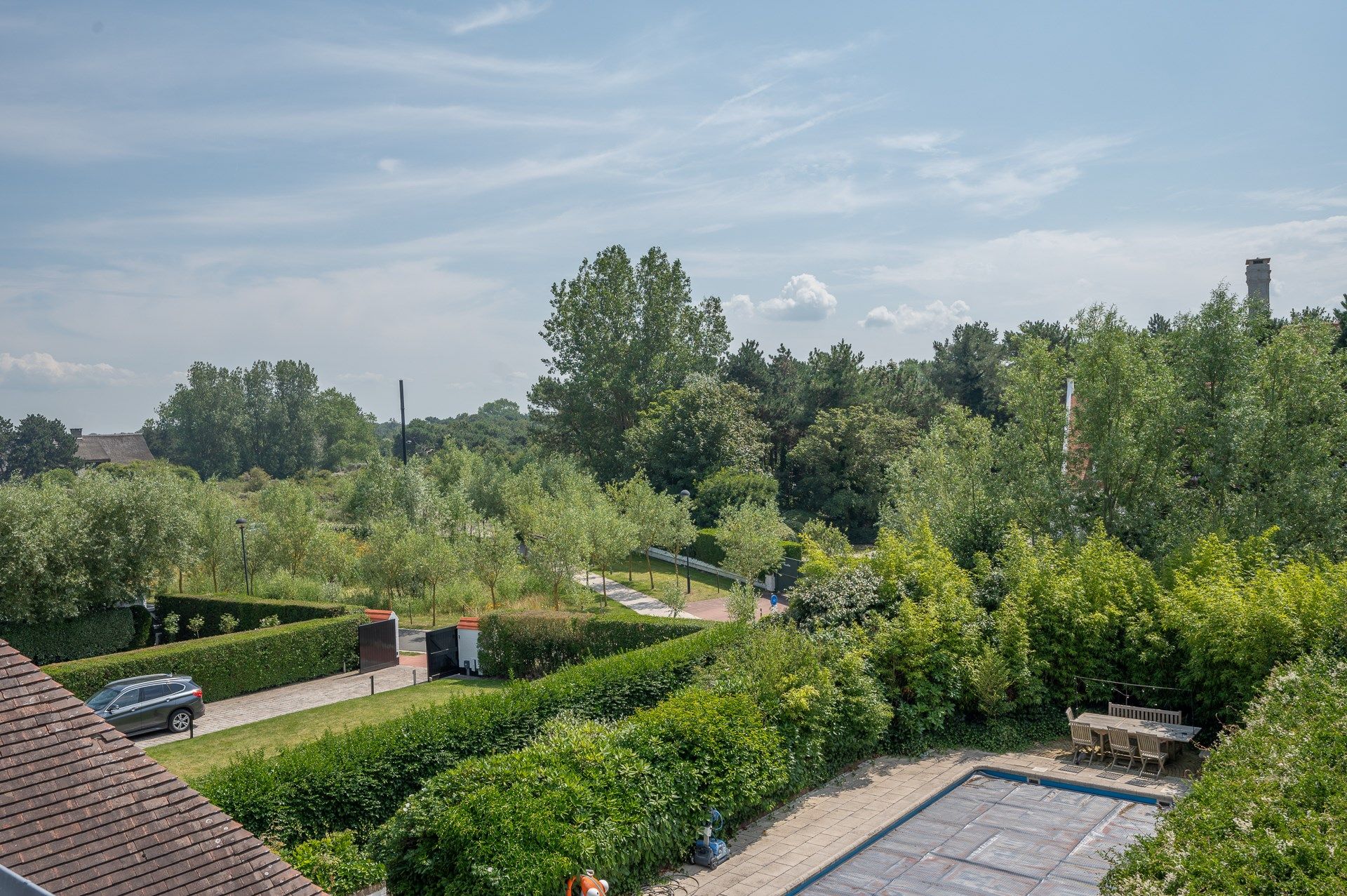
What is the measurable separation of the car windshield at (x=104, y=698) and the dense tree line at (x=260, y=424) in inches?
3125

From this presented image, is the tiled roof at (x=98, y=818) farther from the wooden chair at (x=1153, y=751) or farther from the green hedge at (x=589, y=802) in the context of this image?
the wooden chair at (x=1153, y=751)

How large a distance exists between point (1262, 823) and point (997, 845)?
469cm

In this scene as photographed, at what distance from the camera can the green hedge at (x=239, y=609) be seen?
1025 inches

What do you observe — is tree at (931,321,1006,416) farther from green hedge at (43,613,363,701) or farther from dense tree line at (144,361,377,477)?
dense tree line at (144,361,377,477)

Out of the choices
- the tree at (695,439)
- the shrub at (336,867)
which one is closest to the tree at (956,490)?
the shrub at (336,867)

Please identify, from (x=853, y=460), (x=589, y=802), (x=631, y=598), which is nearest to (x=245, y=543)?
Result: (x=631, y=598)

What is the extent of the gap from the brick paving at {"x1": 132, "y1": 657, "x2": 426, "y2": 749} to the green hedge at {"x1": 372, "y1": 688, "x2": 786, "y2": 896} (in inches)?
470

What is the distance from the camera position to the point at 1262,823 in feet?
23.0

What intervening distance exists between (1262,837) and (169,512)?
27.4 meters

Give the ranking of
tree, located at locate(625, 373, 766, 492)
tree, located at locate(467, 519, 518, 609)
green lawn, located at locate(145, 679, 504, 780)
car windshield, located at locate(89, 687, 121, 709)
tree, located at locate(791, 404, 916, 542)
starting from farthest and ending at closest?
1. tree, located at locate(625, 373, 766, 492)
2. tree, located at locate(791, 404, 916, 542)
3. tree, located at locate(467, 519, 518, 609)
4. car windshield, located at locate(89, 687, 121, 709)
5. green lawn, located at locate(145, 679, 504, 780)

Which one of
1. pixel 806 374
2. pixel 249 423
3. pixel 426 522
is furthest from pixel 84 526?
pixel 249 423

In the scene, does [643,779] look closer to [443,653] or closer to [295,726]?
[295,726]

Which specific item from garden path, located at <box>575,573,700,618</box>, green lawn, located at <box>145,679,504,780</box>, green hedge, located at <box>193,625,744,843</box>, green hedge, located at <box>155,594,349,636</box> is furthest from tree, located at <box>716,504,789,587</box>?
green hedge, located at <box>193,625,744,843</box>

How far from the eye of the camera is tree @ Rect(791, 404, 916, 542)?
43.4 meters
